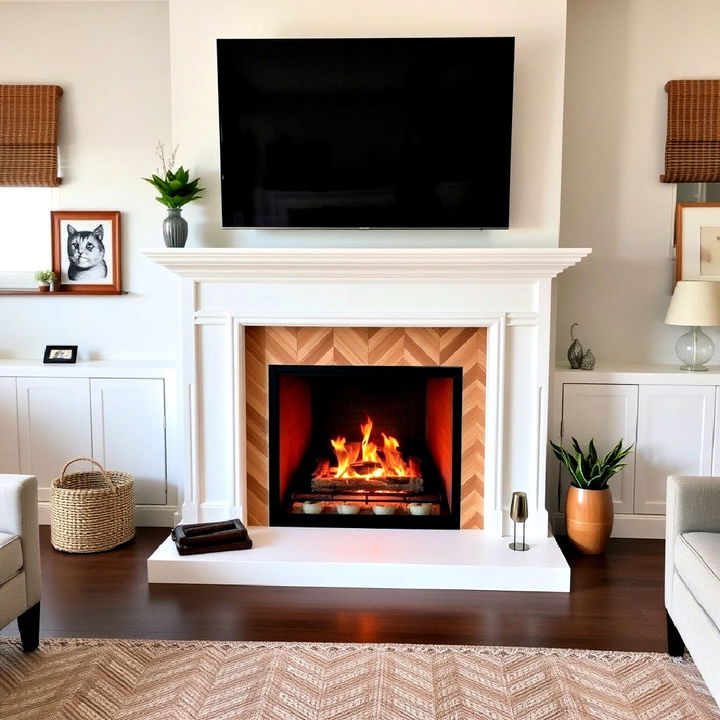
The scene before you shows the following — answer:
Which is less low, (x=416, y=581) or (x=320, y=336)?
(x=320, y=336)

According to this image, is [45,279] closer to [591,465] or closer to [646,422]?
[591,465]

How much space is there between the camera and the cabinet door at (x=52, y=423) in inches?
145

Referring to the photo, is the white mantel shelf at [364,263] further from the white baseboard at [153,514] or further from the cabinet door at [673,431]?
the white baseboard at [153,514]

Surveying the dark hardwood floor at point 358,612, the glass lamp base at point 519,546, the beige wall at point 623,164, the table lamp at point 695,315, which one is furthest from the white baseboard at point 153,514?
the table lamp at point 695,315

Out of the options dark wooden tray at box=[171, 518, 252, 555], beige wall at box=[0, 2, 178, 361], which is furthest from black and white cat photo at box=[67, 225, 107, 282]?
dark wooden tray at box=[171, 518, 252, 555]

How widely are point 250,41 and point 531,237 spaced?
1.50 m

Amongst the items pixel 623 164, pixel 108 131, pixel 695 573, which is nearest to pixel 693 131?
pixel 623 164

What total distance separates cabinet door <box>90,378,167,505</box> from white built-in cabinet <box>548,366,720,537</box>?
196cm

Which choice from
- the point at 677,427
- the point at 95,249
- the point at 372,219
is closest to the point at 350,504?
the point at 372,219

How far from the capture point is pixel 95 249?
12.9 feet

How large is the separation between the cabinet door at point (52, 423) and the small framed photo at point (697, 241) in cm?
308

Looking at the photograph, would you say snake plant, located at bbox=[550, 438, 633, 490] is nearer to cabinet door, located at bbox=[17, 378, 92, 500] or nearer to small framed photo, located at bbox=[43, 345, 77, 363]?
cabinet door, located at bbox=[17, 378, 92, 500]

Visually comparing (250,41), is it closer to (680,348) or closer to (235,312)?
(235,312)

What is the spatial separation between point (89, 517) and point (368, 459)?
4.44 ft
